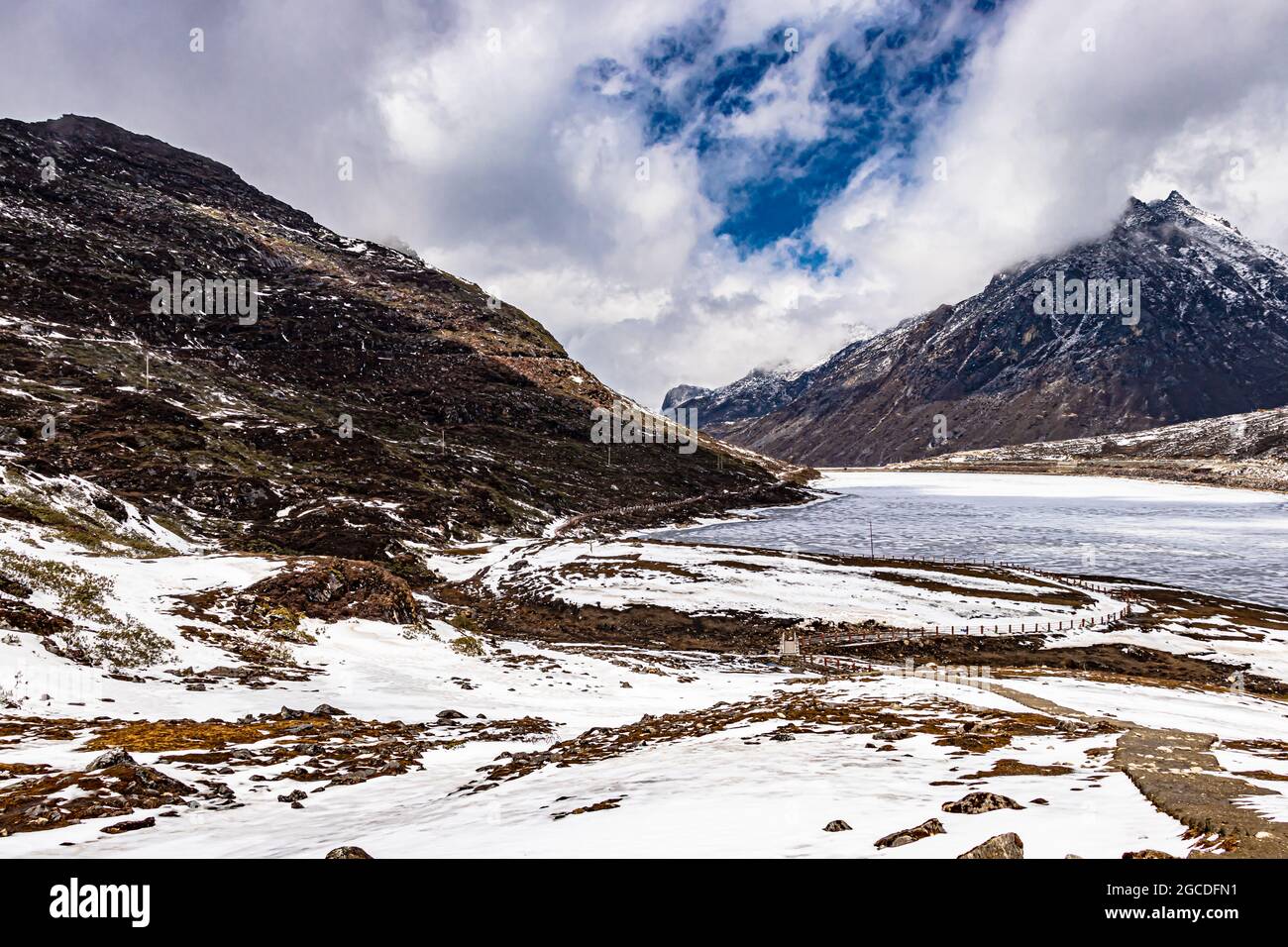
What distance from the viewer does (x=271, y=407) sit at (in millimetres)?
126625

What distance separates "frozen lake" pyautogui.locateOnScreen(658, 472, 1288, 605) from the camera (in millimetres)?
78500

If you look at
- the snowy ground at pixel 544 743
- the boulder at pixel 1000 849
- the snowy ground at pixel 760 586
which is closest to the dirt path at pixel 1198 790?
the snowy ground at pixel 544 743

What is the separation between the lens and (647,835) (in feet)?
30.0

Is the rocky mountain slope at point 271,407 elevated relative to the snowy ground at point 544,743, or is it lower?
elevated

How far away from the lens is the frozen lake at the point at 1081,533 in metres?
78.5

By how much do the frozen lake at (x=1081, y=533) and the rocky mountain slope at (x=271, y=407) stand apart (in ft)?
94.7

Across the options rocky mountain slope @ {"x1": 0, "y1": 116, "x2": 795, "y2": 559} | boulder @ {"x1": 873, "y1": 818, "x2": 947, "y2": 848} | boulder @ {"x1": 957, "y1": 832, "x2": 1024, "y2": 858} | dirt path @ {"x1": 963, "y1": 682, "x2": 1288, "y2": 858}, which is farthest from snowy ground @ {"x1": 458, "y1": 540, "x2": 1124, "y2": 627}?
boulder @ {"x1": 957, "y1": 832, "x2": 1024, "y2": 858}

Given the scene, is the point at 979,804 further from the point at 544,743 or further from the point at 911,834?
the point at 544,743

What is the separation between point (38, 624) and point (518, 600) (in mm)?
39684

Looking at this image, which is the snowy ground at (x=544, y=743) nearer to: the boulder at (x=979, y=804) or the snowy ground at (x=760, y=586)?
the boulder at (x=979, y=804)

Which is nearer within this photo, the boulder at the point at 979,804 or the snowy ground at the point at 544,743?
the snowy ground at the point at 544,743

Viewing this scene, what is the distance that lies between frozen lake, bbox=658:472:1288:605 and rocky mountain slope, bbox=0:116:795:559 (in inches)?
1136

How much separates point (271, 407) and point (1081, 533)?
490 feet

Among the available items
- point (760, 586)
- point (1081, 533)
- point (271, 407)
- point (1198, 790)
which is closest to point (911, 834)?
point (1198, 790)
